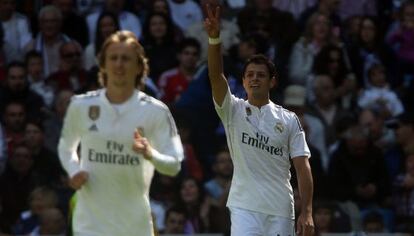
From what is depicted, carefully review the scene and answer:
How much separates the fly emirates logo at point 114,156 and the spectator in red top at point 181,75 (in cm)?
794

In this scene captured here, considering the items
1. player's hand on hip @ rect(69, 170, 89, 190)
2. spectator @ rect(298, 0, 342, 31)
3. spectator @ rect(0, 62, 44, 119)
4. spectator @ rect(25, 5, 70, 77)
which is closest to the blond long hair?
player's hand on hip @ rect(69, 170, 89, 190)

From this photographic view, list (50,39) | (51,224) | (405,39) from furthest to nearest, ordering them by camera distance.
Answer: (405,39)
(50,39)
(51,224)

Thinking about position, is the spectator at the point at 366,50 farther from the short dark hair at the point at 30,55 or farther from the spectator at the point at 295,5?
the short dark hair at the point at 30,55

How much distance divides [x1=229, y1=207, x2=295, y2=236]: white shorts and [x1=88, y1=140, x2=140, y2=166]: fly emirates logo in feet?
7.76

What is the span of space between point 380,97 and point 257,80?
20.9ft

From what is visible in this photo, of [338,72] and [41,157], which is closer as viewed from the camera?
[41,157]

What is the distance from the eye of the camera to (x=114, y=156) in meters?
9.19

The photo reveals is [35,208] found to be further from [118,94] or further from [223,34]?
[118,94]

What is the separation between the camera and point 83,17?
1781 centimetres

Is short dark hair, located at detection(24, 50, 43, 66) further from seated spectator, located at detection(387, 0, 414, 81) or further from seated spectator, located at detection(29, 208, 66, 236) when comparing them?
seated spectator, located at detection(387, 0, 414, 81)

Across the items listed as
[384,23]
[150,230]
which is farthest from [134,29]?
[150,230]

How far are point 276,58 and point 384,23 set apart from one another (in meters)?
1.82

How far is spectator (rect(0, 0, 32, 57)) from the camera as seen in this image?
57.4 ft

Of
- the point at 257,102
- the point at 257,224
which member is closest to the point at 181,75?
the point at 257,102
